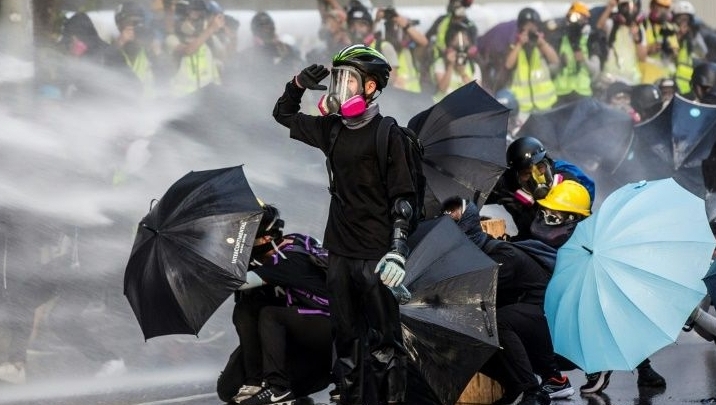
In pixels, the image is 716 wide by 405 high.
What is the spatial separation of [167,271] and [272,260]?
2.05 ft

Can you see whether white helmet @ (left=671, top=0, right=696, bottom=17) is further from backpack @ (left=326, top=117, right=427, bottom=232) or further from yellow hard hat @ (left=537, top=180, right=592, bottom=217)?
backpack @ (left=326, top=117, right=427, bottom=232)

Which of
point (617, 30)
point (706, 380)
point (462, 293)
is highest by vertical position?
point (617, 30)

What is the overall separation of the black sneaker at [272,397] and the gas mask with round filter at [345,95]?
6.51 ft

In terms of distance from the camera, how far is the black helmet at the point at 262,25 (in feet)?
32.2

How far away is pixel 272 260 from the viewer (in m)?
7.51

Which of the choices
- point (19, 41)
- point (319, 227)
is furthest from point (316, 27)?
point (19, 41)

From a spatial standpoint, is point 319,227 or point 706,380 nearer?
point 706,380

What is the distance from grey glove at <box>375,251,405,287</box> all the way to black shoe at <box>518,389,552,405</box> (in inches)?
69.2

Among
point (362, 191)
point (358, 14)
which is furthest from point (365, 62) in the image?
point (358, 14)

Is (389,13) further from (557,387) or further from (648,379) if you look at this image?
(557,387)

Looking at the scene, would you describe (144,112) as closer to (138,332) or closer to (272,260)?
(138,332)

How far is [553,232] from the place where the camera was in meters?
8.15

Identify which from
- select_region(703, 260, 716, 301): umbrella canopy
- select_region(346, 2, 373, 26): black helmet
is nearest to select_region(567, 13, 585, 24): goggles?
select_region(346, 2, 373, 26): black helmet

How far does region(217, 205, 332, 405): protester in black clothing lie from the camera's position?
24.6 feet
